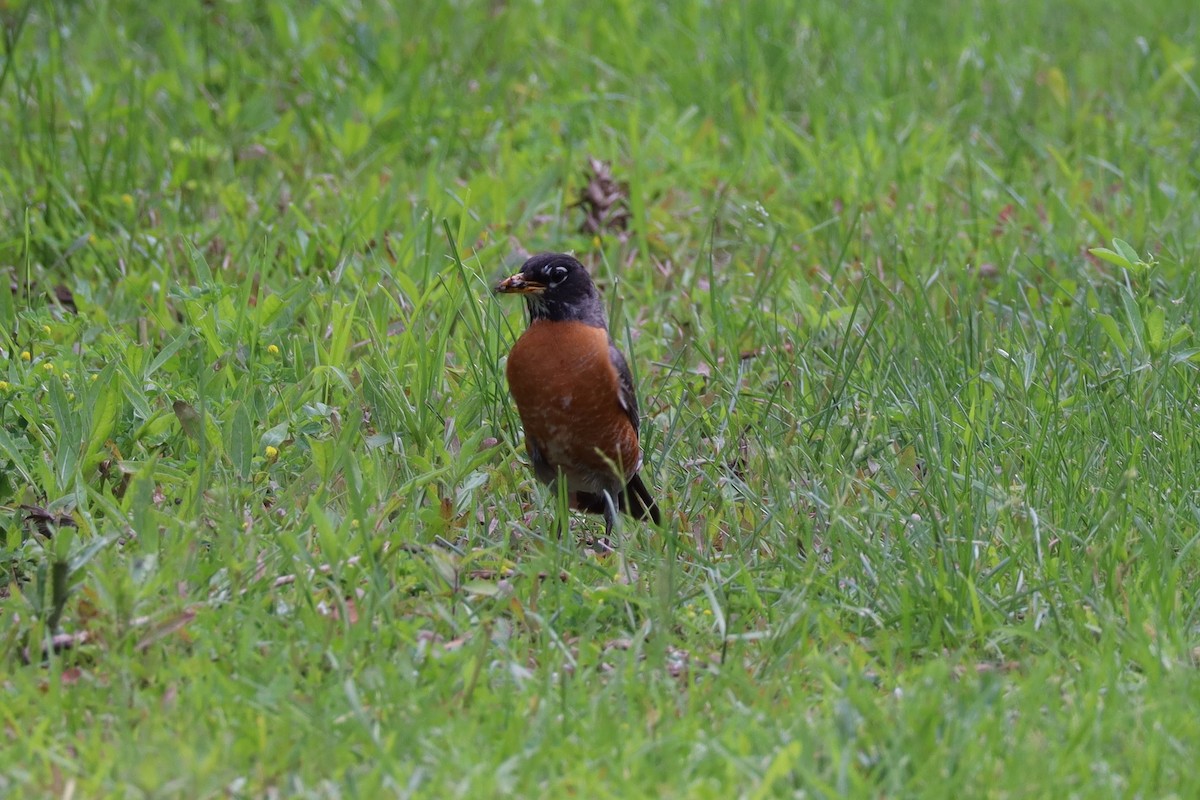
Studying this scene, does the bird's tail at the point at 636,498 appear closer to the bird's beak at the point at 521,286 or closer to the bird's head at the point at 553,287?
the bird's head at the point at 553,287

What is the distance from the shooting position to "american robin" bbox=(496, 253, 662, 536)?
170 inches

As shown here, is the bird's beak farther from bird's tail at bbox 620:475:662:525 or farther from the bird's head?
bird's tail at bbox 620:475:662:525

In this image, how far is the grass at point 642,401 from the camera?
3.05 m

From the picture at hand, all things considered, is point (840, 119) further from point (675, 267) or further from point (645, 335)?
point (645, 335)

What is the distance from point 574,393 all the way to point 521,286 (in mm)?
424

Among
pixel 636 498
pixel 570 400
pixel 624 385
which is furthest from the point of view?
pixel 636 498

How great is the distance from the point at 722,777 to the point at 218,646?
3.66ft

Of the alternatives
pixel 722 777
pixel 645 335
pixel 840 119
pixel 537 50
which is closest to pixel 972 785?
pixel 722 777

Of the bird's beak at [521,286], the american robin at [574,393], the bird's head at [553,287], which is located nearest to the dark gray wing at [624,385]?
the american robin at [574,393]

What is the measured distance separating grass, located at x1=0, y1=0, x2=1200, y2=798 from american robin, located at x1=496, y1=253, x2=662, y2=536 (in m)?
0.15

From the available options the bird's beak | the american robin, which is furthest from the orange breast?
the bird's beak

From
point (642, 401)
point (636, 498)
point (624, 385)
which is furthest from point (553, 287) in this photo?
point (636, 498)

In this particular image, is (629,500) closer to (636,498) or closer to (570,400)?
(636,498)

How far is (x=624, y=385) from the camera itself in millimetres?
4465
